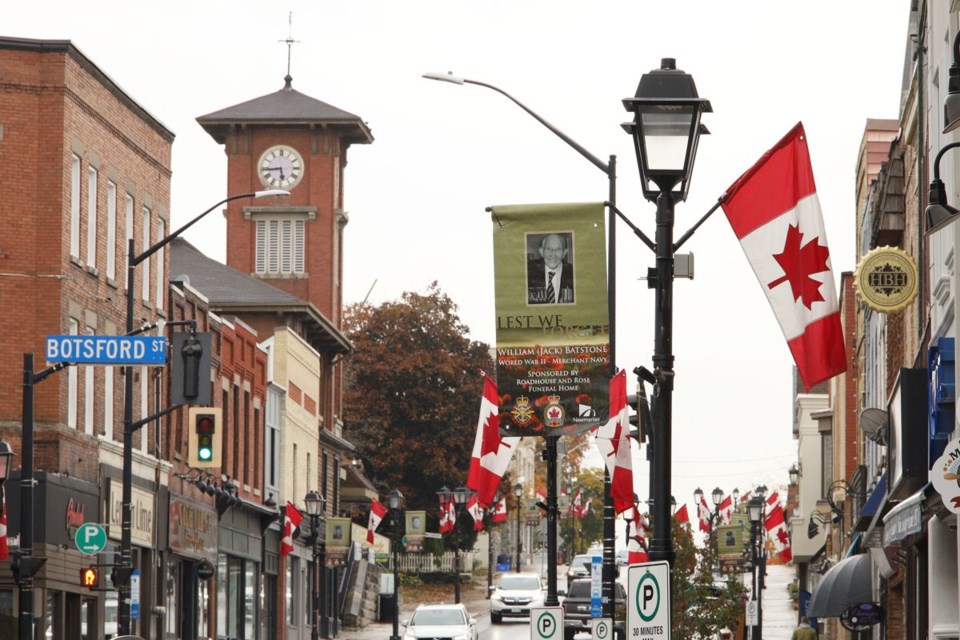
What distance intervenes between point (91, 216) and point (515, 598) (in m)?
28.6

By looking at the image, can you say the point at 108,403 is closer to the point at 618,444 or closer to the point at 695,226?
the point at 618,444

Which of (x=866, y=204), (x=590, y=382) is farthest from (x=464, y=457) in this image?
(x=590, y=382)

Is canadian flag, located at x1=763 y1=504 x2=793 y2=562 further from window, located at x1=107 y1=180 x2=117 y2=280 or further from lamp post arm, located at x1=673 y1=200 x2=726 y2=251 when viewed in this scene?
lamp post arm, located at x1=673 y1=200 x2=726 y2=251

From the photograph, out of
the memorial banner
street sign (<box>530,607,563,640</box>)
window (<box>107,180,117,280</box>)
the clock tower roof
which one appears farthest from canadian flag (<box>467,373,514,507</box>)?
the clock tower roof

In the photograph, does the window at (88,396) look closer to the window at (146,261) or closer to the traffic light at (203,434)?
the window at (146,261)

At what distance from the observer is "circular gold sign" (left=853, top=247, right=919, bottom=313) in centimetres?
2518

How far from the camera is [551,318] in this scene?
2281 centimetres

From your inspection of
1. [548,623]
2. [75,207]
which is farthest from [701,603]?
[548,623]

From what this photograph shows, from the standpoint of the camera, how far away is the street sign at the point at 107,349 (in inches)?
1138

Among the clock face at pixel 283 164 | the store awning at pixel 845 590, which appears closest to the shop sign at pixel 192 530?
the store awning at pixel 845 590

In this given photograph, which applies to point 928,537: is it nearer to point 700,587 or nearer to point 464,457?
point 700,587

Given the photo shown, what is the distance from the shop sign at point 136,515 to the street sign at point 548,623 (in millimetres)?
18654

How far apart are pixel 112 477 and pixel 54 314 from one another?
5297 millimetres

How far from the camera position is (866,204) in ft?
133
